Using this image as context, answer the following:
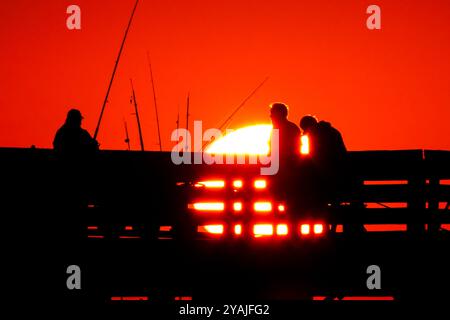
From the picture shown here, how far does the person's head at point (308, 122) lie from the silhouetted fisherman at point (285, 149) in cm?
67

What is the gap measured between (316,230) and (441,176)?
1.47 m

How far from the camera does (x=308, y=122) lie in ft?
29.0

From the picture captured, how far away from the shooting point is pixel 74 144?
8375 millimetres

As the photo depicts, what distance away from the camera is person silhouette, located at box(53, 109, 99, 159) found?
8.28m

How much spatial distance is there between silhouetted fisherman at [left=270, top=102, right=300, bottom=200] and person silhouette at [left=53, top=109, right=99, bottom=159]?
6.60 ft

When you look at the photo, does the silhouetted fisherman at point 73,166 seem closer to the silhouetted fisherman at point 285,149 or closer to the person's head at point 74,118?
the person's head at point 74,118

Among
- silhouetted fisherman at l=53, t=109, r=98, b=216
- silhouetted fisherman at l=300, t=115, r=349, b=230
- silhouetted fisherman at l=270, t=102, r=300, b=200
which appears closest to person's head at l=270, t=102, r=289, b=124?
silhouetted fisherman at l=270, t=102, r=300, b=200

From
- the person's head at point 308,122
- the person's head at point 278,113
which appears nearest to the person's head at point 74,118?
the person's head at point 278,113

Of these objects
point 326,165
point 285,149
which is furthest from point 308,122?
point 285,149

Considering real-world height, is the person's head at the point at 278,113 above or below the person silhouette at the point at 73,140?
above

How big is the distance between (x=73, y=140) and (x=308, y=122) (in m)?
2.67

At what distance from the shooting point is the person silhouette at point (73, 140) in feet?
27.2

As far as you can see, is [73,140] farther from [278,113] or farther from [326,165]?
[326,165]
